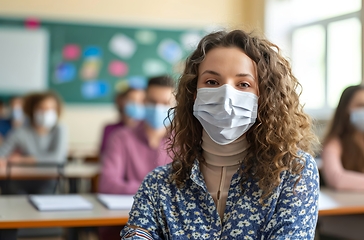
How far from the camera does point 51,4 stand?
622cm

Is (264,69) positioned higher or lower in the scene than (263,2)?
lower

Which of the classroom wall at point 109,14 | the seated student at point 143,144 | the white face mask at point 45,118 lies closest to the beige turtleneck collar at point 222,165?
the seated student at point 143,144

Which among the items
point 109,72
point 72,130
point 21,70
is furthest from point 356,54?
point 21,70

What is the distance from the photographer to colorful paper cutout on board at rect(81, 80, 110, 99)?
6.45m

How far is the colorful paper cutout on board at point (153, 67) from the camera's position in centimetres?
667

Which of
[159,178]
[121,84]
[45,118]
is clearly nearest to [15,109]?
[121,84]

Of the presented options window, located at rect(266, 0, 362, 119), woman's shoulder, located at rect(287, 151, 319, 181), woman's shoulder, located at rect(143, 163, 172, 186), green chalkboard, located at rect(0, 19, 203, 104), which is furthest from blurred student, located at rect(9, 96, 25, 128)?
woman's shoulder, located at rect(287, 151, 319, 181)

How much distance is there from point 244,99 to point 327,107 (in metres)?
4.58

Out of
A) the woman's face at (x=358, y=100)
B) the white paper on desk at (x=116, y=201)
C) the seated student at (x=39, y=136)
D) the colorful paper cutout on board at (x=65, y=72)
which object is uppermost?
the colorful paper cutout on board at (x=65, y=72)

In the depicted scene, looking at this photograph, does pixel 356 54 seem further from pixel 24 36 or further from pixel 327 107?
pixel 24 36

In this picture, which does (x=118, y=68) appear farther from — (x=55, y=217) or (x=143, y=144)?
(x=55, y=217)

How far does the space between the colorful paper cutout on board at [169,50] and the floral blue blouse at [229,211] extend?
5.20m

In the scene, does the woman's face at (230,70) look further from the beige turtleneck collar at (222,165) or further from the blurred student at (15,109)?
the blurred student at (15,109)

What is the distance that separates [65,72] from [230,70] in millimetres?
5088
